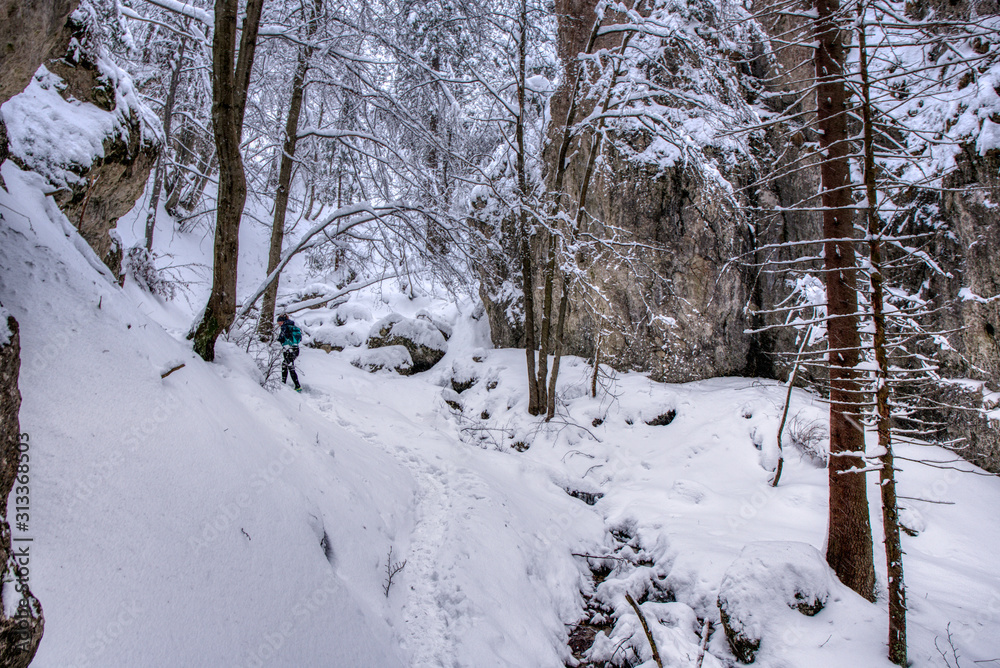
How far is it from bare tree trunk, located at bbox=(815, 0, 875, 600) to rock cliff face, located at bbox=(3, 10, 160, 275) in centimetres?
573

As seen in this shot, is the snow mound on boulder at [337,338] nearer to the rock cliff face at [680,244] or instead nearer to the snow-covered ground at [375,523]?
the snow-covered ground at [375,523]

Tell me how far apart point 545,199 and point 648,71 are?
357 centimetres

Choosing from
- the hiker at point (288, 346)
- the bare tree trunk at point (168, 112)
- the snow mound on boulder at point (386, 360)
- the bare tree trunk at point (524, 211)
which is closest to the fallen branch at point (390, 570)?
the bare tree trunk at point (524, 211)

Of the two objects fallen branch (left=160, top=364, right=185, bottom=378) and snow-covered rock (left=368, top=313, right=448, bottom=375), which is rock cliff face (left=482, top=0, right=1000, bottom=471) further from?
fallen branch (left=160, top=364, right=185, bottom=378)

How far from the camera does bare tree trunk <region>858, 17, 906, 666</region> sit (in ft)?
9.41

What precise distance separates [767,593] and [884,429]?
60.6 inches

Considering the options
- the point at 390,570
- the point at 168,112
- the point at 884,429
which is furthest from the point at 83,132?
the point at 884,429

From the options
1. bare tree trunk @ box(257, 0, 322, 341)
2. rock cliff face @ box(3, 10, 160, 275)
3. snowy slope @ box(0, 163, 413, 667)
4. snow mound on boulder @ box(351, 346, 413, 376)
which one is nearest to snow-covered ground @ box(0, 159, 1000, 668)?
snowy slope @ box(0, 163, 413, 667)

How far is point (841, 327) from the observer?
11.4 feet

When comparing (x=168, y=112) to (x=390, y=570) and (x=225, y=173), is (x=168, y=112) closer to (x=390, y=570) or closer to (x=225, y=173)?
(x=225, y=173)

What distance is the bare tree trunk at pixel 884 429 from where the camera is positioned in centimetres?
287

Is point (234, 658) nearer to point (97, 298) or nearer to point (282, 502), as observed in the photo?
point (282, 502)

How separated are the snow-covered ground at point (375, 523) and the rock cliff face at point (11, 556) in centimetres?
13

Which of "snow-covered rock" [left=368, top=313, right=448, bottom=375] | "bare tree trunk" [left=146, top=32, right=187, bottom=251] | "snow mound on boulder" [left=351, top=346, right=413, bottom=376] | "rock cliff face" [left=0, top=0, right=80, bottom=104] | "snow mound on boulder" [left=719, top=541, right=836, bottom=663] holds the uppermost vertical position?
"bare tree trunk" [left=146, top=32, right=187, bottom=251]
